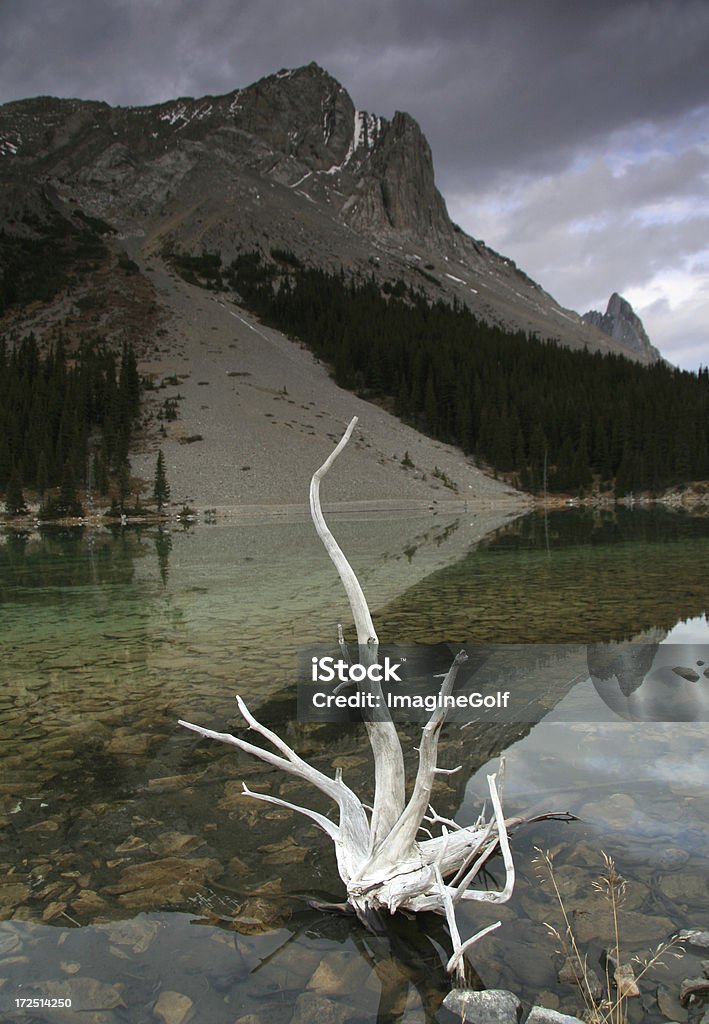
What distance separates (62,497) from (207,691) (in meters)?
58.7

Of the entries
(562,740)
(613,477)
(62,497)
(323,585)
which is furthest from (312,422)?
(562,740)

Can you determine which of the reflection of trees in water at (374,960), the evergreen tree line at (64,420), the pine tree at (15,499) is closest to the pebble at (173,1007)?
the reflection of trees in water at (374,960)

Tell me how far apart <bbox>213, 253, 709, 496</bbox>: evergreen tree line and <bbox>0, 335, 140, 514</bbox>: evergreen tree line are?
1613 inches

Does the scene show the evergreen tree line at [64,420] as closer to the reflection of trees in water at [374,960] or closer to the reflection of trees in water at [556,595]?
the reflection of trees in water at [556,595]

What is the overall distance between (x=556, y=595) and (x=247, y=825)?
13469mm

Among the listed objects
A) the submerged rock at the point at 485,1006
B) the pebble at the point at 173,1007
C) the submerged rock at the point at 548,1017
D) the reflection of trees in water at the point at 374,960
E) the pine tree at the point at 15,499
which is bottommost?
the pebble at the point at 173,1007

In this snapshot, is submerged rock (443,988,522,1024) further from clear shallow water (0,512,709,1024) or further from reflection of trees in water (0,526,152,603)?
reflection of trees in water (0,526,152,603)

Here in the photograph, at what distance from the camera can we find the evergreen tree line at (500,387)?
89.4m

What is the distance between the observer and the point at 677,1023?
3.27 meters

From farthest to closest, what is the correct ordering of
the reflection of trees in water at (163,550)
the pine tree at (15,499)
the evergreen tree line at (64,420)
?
1. the evergreen tree line at (64,420)
2. the pine tree at (15,499)
3. the reflection of trees in water at (163,550)

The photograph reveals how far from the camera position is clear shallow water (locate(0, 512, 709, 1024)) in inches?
151

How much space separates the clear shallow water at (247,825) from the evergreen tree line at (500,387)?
263 feet

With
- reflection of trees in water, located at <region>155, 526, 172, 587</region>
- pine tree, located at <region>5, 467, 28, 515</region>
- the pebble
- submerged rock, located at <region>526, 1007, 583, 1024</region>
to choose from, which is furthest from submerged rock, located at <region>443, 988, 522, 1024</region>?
pine tree, located at <region>5, 467, 28, 515</region>

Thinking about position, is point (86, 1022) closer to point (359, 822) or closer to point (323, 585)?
point (359, 822)
